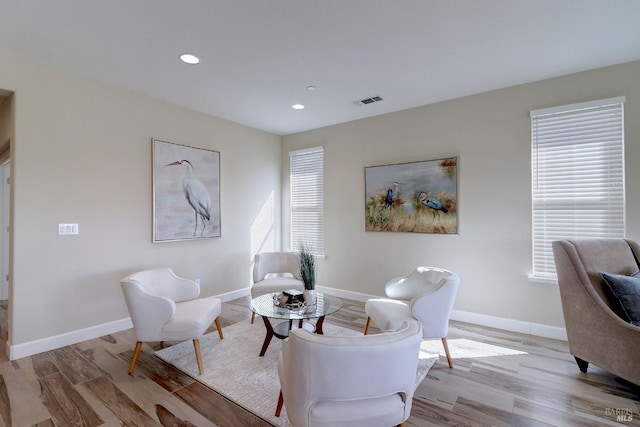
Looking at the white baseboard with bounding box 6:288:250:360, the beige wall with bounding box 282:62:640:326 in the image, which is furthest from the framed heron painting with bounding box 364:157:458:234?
the white baseboard with bounding box 6:288:250:360

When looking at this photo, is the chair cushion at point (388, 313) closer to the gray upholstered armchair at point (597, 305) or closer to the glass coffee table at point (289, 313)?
the glass coffee table at point (289, 313)

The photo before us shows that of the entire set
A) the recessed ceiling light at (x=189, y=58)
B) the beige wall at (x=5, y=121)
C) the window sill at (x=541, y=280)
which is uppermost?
the recessed ceiling light at (x=189, y=58)

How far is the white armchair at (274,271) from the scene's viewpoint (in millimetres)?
3580

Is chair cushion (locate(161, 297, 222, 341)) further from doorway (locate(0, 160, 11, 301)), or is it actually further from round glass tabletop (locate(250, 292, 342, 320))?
doorway (locate(0, 160, 11, 301))

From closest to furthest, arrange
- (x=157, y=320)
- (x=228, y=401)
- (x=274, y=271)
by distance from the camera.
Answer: (x=228, y=401), (x=157, y=320), (x=274, y=271)

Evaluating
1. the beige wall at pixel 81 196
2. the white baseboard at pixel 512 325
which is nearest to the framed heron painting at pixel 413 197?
the white baseboard at pixel 512 325

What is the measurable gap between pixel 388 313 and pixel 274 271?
6.38 ft

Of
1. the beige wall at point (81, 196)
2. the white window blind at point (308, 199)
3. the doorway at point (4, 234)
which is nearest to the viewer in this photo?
the beige wall at point (81, 196)

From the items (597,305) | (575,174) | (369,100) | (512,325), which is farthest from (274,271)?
(575,174)

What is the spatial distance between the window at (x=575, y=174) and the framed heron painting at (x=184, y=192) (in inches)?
159

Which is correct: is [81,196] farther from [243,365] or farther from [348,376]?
[348,376]

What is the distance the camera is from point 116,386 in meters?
2.24

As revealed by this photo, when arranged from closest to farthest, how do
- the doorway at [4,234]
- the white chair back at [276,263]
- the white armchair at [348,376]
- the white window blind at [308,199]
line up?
the white armchair at [348,376] → the white chair back at [276,263] → the doorway at [4,234] → the white window blind at [308,199]

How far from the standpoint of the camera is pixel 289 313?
8.43 feet
